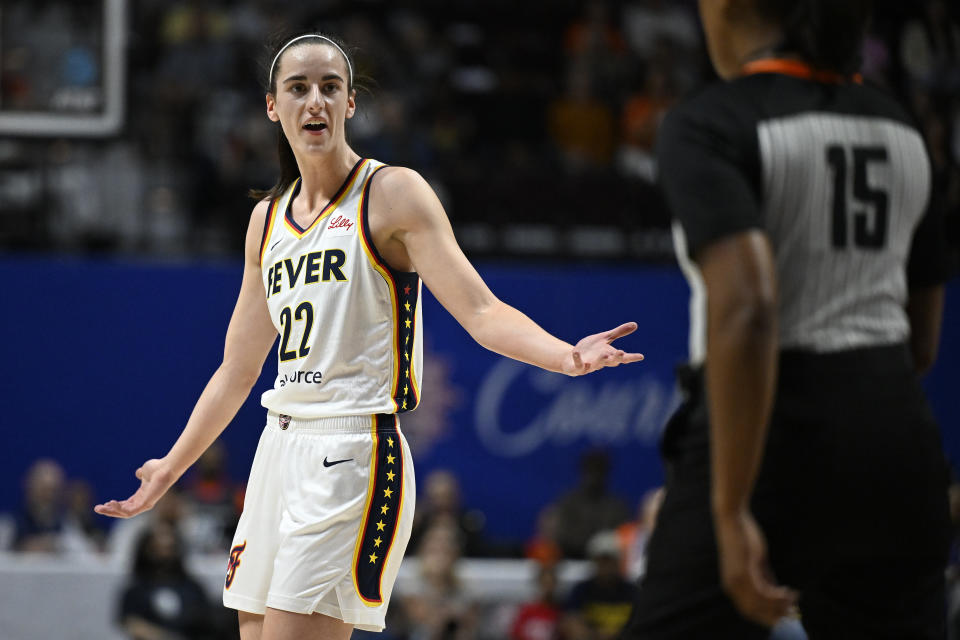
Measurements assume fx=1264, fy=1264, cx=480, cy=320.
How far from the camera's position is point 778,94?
259cm

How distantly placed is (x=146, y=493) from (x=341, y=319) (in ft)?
2.99

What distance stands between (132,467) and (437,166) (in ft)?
12.6

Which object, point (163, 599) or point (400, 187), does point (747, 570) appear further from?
point (163, 599)

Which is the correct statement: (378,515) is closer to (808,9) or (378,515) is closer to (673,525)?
(673,525)

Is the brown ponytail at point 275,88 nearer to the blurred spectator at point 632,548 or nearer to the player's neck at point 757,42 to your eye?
the player's neck at point 757,42

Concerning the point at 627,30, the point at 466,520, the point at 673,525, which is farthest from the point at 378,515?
the point at 627,30

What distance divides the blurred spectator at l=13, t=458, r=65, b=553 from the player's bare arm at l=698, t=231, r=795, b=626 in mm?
8159

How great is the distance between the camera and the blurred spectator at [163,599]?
7910 mm

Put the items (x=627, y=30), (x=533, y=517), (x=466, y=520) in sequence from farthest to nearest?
(x=627, y=30) < (x=533, y=517) < (x=466, y=520)

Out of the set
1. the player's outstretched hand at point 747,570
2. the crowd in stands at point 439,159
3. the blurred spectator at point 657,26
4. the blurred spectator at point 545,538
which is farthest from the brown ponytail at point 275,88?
the blurred spectator at point 657,26

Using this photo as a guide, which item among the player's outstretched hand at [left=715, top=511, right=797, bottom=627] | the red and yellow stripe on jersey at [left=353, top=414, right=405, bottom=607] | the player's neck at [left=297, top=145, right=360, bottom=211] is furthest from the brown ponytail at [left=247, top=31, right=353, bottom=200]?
the player's outstretched hand at [left=715, top=511, right=797, bottom=627]

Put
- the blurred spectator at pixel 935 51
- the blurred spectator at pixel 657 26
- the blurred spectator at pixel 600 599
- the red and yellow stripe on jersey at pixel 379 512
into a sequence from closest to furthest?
the red and yellow stripe on jersey at pixel 379 512 < the blurred spectator at pixel 600 599 < the blurred spectator at pixel 935 51 < the blurred spectator at pixel 657 26

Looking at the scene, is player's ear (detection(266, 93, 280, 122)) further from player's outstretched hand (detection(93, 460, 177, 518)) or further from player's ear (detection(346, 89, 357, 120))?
player's outstretched hand (detection(93, 460, 177, 518))

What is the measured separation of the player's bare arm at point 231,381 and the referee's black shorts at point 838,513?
1849 millimetres
